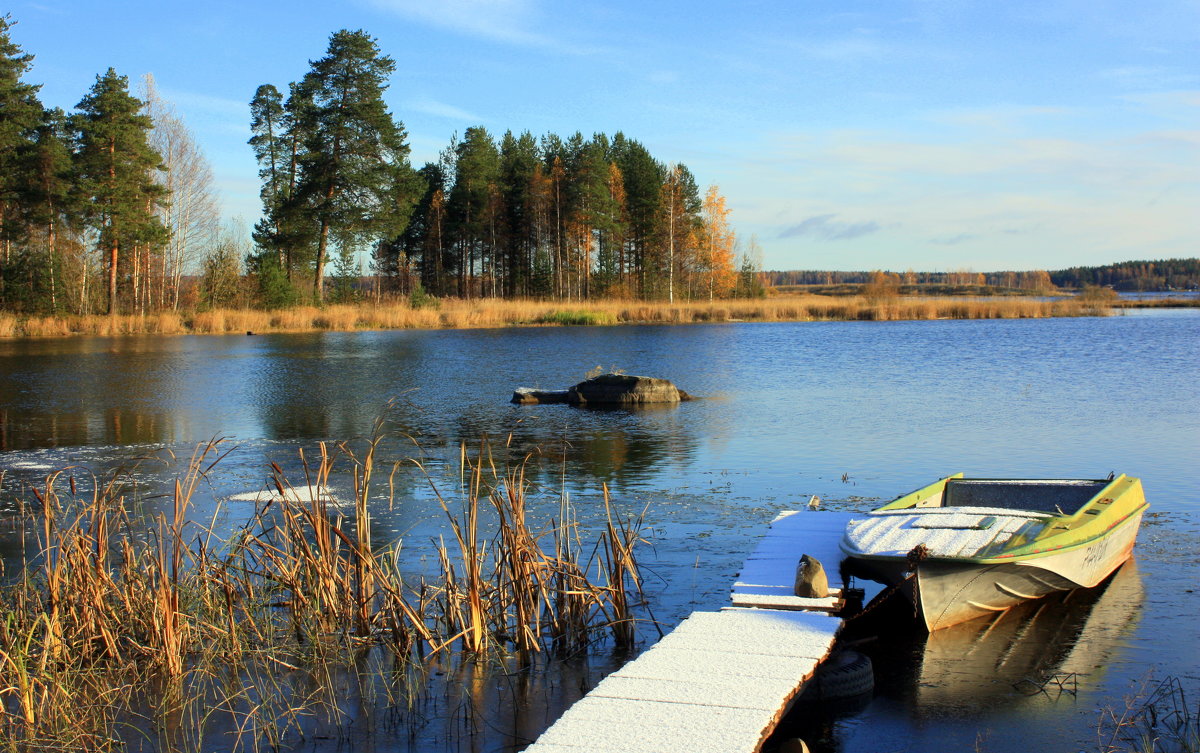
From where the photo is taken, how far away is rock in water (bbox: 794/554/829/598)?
5.96 m

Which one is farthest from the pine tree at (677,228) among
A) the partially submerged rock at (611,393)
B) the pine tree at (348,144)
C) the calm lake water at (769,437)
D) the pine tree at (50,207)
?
the partially submerged rock at (611,393)

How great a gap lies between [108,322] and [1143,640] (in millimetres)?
38792

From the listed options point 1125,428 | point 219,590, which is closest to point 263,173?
point 1125,428

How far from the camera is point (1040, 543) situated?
622 centimetres

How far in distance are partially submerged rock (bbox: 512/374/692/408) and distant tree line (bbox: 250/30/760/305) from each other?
28.8 m

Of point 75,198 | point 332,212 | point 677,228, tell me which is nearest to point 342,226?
point 332,212

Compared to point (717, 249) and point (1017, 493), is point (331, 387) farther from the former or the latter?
point (717, 249)

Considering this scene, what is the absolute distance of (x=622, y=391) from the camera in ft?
58.5

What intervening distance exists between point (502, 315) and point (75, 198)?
59.1 feet

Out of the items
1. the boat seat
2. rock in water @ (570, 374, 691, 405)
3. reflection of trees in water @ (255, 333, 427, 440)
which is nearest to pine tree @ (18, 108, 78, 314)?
reflection of trees in water @ (255, 333, 427, 440)

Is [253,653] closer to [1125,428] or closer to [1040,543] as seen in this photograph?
[1040,543]

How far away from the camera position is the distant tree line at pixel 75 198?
36250 millimetres

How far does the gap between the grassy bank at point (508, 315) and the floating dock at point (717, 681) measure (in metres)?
36.9

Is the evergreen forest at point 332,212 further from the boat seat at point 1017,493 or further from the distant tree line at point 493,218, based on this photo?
the boat seat at point 1017,493
